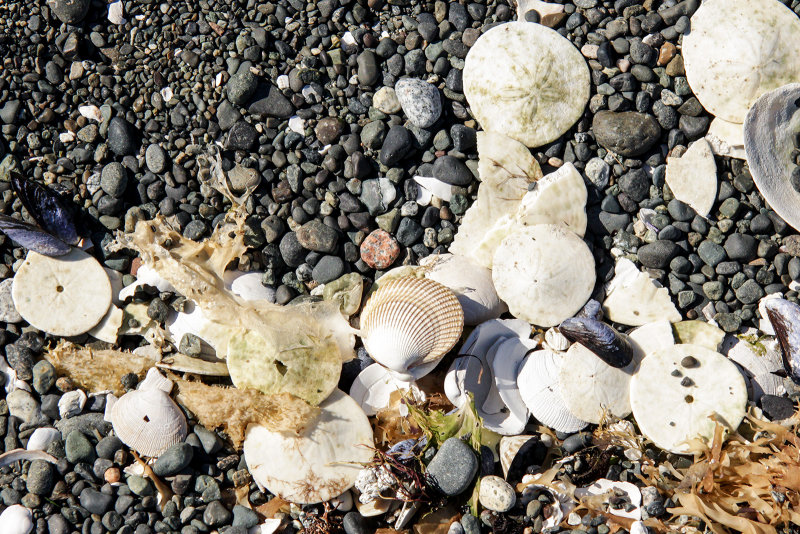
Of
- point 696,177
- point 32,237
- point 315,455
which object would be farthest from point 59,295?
point 696,177

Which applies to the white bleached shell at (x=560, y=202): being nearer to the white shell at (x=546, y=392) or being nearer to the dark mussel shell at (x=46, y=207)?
the white shell at (x=546, y=392)

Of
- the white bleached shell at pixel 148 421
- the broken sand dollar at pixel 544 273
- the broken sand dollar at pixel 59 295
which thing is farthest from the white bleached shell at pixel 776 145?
the broken sand dollar at pixel 59 295

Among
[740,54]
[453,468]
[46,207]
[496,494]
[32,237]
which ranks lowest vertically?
[496,494]

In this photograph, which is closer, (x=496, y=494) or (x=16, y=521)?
(x=496, y=494)

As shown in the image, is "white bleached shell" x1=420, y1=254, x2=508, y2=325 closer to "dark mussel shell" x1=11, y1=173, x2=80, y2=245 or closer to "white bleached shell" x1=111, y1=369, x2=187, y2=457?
"white bleached shell" x1=111, y1=369, x2=187, y2=457

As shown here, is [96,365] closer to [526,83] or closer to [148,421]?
[148,421]

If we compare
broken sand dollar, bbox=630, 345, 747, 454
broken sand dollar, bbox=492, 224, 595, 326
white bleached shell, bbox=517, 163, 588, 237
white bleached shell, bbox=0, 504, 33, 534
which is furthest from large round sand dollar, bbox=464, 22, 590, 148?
white bleached shell, bbox=0, 504, 33, 534

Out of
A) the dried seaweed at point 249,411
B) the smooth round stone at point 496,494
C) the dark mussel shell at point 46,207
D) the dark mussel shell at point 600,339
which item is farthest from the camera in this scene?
the dark mussel shell at point 46,207

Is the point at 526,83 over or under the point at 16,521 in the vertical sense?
over

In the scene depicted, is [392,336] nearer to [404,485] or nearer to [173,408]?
[404,485]
